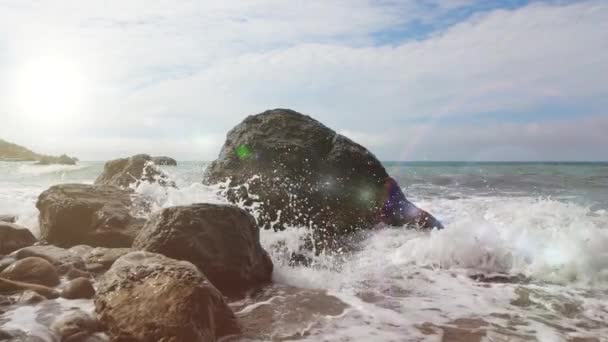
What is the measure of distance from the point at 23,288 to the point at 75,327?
4.46ft

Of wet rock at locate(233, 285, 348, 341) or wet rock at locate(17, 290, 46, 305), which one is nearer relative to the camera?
wet rock at locate(233, 285, 348, 341)

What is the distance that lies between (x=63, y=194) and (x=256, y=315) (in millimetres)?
4797

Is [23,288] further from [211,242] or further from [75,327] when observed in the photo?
[211,242]

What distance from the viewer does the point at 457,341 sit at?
12.1 ft

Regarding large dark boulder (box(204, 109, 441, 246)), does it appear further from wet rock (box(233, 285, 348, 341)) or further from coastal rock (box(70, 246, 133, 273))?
wet rock (box(233, 285, 348, 341))

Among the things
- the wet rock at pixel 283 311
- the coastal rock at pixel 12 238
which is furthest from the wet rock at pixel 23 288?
the coastal rock at pixel 12 238

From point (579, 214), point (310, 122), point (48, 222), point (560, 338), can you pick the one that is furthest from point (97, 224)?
point (579, 214)

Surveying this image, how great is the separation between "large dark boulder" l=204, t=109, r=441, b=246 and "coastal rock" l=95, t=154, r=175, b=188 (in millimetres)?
1825

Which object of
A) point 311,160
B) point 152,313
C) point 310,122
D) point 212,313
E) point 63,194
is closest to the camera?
point 152,313

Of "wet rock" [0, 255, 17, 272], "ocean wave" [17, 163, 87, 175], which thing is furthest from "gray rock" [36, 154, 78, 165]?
"wet rock" [0, 255, 17, 272]

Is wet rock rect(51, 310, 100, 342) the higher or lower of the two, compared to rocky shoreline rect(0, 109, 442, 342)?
lower

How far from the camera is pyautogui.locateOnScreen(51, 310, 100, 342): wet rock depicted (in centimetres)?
351

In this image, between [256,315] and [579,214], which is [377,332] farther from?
[579,214]

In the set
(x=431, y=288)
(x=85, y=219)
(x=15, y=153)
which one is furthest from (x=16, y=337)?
(x=15, y=153)
